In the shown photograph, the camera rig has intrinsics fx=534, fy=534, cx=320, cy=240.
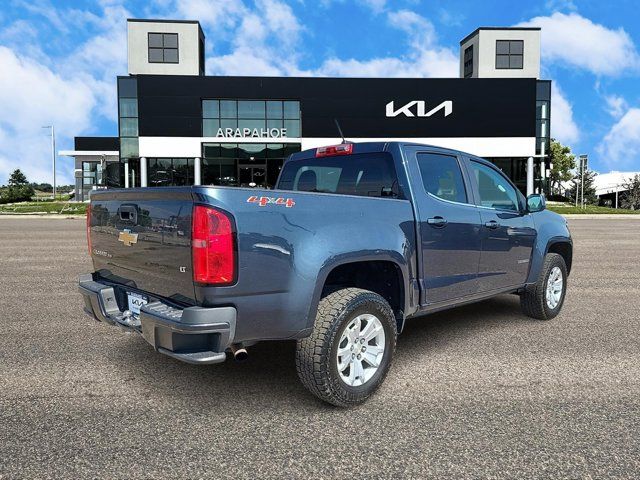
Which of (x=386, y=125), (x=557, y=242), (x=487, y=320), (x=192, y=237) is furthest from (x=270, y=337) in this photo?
(x=386, y=125)

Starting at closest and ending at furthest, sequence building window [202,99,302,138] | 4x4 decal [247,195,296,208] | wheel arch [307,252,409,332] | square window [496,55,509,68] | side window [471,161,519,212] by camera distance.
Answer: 4x4 decal [247,195,296,208]
wheel arch [307,252,409,332]
side window [471,161,519,212]
building window [202,99,302,138]
square window [496,55,509,68]

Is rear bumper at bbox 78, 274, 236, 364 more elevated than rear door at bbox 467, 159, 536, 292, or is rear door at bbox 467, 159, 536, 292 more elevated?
rear door at bbox 467, 159, 536, 292

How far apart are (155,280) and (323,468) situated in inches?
62.7

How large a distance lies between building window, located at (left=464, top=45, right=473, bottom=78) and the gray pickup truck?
48393mm

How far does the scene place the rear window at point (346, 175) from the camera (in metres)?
4.34

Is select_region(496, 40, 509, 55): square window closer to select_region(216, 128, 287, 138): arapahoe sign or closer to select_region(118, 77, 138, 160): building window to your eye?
select_region(216, 128, 287, 138): arapahoe sign

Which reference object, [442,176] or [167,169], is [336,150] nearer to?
[442,176]

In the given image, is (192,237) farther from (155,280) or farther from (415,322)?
(415,322)

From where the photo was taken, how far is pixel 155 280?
348cm

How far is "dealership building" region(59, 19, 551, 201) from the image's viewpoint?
3853cm

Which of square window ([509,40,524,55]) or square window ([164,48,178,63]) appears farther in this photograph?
square window ([509,40,524,55])

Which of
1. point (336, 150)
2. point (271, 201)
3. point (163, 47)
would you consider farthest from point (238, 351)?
point (163, 47)

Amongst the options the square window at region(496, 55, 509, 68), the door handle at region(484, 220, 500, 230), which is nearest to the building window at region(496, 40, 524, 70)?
the square window at region(496, 55, 509, 68)

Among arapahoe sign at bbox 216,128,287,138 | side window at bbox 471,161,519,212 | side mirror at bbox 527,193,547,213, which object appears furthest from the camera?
arapahoe sign at bbox 216,128,287,138
